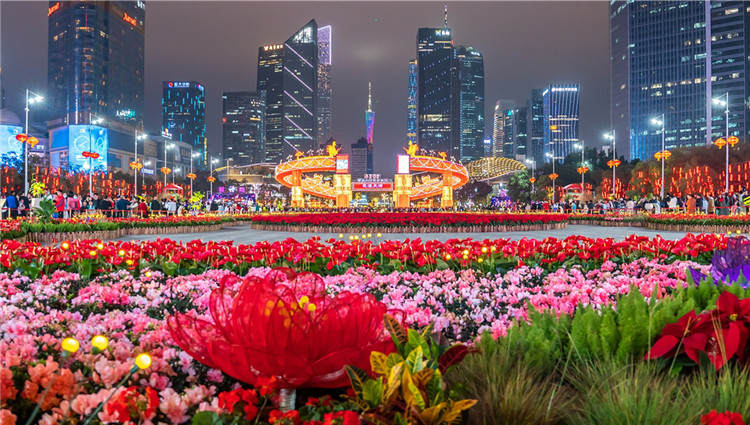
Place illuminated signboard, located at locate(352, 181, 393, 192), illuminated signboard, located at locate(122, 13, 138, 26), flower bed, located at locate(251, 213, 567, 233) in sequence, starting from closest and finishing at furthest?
flower bed, located at locate(251, 213, 567, 233)
illuminated signboard, located at locate(352, 181, 393, 192)
illuminated signboard, located at locate(122, 13, 138, 26)

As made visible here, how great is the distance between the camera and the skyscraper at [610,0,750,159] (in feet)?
351

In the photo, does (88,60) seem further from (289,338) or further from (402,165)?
(289,338)

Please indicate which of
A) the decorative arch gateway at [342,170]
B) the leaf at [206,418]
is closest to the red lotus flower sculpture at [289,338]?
the leaf at [206,418]

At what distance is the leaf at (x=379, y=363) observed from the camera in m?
1.52

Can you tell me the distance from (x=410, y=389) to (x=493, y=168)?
101 meters

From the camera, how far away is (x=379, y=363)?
60.6 inches

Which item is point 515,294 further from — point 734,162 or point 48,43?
point 48,43

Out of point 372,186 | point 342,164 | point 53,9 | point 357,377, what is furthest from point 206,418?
point 53,9

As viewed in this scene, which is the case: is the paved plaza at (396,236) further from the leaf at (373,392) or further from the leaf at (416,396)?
the leaf at (416,396)

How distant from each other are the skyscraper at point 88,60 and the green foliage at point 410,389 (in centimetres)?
16950

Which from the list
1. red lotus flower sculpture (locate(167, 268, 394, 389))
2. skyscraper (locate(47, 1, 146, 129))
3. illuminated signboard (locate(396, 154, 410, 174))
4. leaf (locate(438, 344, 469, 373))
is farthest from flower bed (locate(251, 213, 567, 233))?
skyscraper (locate(47, 1, 146, 129))

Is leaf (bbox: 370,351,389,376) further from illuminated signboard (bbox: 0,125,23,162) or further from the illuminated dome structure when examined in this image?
illuminated signboard (bbox: 0,125,23,162)

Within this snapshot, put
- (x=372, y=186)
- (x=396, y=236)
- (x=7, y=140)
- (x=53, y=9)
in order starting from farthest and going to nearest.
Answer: (x=53, y=9), (x=7, y=140), (x=372, y=186), (x=396, y=236)

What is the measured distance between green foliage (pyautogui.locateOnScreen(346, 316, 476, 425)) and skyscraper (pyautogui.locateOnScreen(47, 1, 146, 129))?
169496 millimetres
